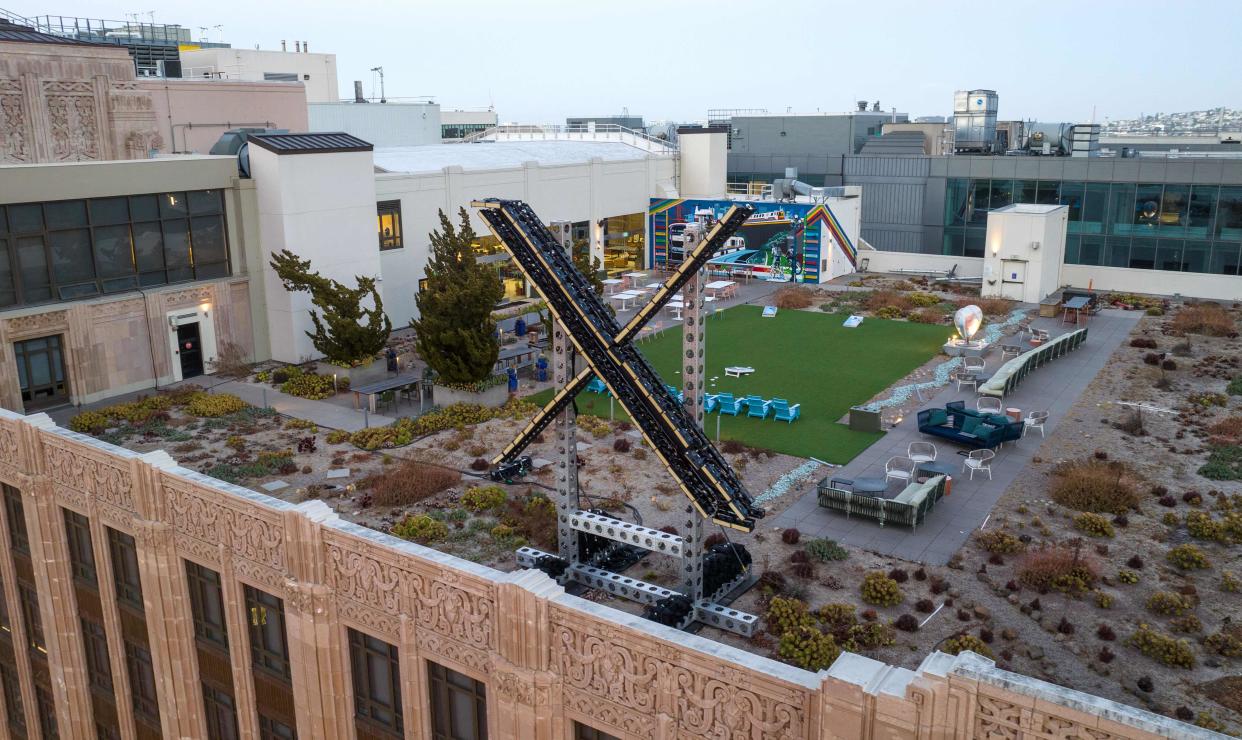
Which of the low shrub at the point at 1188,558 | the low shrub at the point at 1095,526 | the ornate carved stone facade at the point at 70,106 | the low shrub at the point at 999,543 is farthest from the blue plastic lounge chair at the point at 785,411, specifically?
the ornate carved stone facade at the point at 70,106

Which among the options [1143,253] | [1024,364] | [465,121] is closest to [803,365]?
[1024,364]

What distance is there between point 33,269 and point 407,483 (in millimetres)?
16178

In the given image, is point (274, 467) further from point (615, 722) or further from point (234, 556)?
point (615, 722)

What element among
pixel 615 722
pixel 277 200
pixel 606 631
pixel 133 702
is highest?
pixel 277 200

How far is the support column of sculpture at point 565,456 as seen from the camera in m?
18.0

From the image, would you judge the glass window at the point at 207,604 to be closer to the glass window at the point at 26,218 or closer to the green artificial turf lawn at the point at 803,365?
the green artificial turf lawn at the point at 803,365

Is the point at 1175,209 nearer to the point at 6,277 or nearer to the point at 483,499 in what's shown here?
the point at 483,499

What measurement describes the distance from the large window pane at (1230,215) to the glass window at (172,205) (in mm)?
48943

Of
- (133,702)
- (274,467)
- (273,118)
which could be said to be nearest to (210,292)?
(274,467)

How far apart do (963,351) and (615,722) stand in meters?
29.8

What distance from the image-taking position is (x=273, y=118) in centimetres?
4781

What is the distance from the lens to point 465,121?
10962cm

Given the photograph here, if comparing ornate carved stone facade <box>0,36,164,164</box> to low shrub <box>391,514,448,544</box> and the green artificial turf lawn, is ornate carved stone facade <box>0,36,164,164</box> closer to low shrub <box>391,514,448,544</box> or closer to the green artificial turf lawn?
the green artificial turf lawn

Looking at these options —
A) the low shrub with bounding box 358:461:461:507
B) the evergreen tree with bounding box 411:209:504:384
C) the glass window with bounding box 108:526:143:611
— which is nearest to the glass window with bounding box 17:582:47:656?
the glass window with bounding box 108:526:143:611
